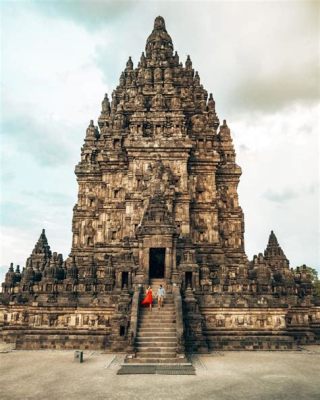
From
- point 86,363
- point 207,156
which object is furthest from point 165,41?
point 86,363

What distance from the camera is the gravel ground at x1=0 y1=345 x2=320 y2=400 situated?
44.0ft

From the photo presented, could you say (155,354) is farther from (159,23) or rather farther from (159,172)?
(159,23)

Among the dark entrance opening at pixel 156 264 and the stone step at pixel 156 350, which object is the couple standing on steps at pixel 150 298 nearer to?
the stone step at pixel 156 350

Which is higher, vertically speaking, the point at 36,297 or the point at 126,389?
the point at 36,297

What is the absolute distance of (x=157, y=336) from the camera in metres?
21.5

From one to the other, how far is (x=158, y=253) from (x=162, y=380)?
1756 cm

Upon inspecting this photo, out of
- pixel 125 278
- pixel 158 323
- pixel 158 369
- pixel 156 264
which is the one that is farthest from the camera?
pixel 156 264

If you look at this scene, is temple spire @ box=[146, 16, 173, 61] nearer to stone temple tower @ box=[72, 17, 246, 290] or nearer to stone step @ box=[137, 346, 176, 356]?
stone temple tower @ box=[72, 17, 246, 290]

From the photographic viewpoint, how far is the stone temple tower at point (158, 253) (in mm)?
24891

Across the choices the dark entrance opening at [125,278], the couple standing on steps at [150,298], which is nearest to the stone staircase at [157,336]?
the couple standing on steps at [150,298]

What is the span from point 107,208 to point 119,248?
4.76 m

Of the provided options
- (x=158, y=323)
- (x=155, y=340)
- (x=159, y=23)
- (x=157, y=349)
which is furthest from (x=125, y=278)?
(x=159, y=23)

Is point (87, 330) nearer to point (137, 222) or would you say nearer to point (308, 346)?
point (137, 222)

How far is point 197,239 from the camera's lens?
38.1 meters
